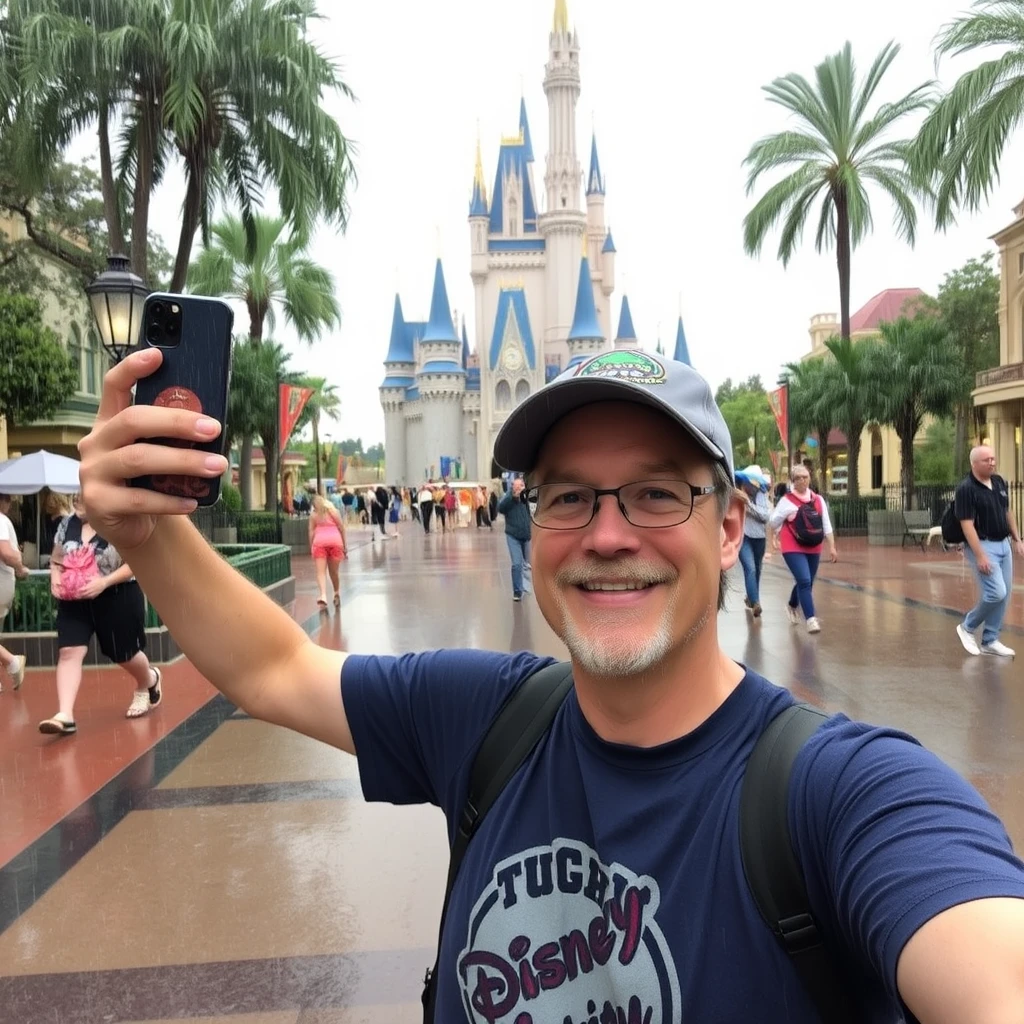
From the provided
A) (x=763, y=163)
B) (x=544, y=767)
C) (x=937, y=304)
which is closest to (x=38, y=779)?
(x=544, y=767)

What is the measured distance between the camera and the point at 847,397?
24656 mm

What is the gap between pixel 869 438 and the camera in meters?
56.8

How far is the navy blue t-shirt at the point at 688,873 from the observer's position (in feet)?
3.43

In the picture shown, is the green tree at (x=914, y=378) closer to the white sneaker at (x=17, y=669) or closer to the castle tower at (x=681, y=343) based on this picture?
the white sneaker at (x=17, y=669)

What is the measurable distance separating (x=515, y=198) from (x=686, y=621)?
83.7 meters

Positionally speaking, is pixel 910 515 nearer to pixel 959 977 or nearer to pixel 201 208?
pixel 201 208

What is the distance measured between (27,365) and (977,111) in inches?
632

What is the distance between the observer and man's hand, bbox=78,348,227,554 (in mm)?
1382

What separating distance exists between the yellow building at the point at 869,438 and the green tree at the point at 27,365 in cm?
3326

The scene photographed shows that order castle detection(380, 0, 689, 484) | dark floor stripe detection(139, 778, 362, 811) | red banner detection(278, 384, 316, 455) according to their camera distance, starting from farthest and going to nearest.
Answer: castle detection(380, 0, 689, 484) < red banner detection(278, 384, 316, 455) < dark floor stripe detection(139, 778, 362, 811)

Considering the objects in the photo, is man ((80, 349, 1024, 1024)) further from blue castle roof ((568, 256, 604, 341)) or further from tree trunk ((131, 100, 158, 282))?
blue castle roof ((568, 256, 604, 341))

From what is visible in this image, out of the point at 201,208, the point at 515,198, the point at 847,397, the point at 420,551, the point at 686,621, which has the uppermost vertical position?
the point at 515,198

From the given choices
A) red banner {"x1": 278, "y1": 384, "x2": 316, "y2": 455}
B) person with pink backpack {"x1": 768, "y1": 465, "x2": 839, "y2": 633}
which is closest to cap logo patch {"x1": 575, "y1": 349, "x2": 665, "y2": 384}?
person with pink backpack {"x1": 768, "y1": 465, "x2": 839, "y2": 633}

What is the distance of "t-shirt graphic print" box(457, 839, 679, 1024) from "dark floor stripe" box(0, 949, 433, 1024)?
2093mm
